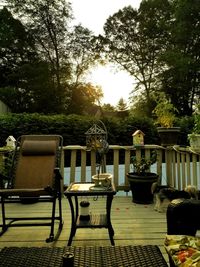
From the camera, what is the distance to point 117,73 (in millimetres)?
16672

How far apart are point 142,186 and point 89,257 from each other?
2592mm

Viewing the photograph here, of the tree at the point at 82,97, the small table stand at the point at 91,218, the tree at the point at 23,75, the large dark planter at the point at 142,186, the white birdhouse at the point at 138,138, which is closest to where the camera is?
the small table stand at the point at 91,218

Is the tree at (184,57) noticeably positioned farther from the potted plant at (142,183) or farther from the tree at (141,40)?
the potted plant at (142,183)

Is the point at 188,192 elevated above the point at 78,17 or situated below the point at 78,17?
below

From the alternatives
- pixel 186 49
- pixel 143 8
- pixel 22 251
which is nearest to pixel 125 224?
pixel 22 251

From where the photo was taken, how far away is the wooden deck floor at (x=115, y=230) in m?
2.51

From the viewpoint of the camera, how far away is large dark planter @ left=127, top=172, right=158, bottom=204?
152 inches

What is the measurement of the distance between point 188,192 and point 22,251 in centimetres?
218

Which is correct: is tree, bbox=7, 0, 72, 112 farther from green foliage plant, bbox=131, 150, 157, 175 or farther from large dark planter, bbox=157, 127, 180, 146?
large dark planter, bbox=157, 127, 180, 146

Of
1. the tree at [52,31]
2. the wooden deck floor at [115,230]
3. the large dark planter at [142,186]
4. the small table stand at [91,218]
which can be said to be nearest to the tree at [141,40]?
the tree at [52,31]

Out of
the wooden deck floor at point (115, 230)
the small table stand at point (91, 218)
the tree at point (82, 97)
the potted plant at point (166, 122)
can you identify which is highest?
the tree at point (82, 97)

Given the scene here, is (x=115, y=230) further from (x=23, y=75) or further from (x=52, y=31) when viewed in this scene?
(x=52, y=31)

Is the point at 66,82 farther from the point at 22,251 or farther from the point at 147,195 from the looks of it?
the point at 22,251

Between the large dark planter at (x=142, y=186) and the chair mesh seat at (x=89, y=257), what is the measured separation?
7.88 feet
